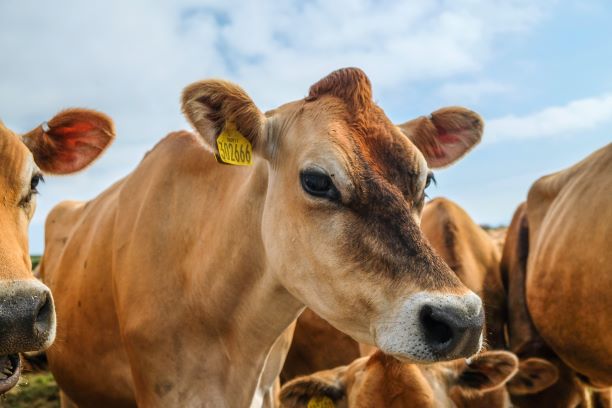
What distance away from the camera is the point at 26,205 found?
4043 mm

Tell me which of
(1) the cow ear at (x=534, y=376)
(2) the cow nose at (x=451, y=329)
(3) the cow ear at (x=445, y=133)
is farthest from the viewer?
(1) the cow ear at (x=534, y=376)

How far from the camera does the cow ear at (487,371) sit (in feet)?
13.8

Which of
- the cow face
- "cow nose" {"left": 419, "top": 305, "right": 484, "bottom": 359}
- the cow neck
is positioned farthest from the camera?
the cow neck

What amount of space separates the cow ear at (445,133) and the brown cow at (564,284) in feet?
4.45

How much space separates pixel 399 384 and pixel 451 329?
4.28 ft

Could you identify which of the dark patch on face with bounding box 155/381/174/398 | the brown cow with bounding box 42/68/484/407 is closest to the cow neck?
the brown cow with bounding box 42/68/484/407

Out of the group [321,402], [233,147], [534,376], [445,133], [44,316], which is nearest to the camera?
[44,316]

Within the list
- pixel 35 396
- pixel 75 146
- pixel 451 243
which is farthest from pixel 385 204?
pixel 35 396

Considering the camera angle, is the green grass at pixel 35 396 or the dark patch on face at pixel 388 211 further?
the green grass at pixel 35 396

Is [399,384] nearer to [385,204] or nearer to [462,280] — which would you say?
[385,204]

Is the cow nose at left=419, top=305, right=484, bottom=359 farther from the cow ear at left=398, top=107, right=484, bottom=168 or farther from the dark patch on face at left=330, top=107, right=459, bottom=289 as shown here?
the cow ear at left=398, top=107, right=484, bottom=168

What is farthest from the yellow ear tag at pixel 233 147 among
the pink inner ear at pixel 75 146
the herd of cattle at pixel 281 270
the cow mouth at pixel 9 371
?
the pink inner ear at pixel 75 146

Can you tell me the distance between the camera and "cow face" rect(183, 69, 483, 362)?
302 cm

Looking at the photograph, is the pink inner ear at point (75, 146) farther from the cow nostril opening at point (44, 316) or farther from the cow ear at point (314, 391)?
the cow ear at point (314, 391)
